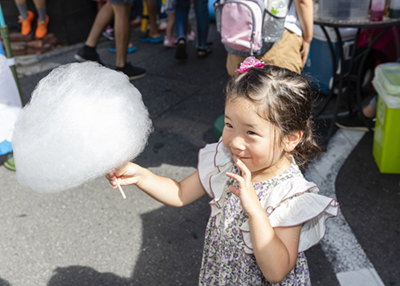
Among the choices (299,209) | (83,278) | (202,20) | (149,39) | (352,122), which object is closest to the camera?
(299,209)

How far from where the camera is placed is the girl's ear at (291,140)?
1289mm

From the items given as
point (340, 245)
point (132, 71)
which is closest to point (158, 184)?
point (340, 245)

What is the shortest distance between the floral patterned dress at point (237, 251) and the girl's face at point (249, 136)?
0.14 meters

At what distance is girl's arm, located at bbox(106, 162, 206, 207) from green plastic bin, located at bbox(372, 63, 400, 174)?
1.68m

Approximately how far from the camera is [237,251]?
139 centimetres

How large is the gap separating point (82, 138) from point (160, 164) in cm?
197

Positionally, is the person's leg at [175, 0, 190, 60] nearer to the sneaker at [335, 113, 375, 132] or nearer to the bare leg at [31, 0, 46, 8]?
the bare leg at [31, 0, 46, 8]

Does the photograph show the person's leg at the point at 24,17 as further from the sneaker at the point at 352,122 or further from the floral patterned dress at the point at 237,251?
the floral patterned dress at the point at 237,251

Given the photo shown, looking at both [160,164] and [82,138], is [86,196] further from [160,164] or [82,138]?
[82,138]

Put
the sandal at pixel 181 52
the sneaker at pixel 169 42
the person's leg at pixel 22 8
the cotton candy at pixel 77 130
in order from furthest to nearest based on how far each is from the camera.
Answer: the sneaker at pixel 169 42 < the person's leg at pixel 22 8 < the sandal at pixel 181 52 < the cotton candy at pixel 77 130

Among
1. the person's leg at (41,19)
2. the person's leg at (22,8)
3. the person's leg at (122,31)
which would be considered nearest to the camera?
the person's leg at (122,31)

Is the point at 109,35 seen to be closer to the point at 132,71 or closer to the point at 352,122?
the point at 132,71

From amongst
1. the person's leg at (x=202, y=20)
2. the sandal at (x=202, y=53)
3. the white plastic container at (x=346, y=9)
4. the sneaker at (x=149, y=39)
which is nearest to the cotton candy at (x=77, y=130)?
the white plastic container at (x=346, y=9)

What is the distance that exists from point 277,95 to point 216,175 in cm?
41
